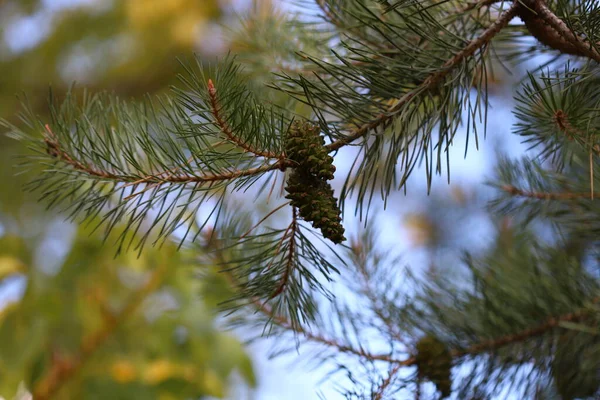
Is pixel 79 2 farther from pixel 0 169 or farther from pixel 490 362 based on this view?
pixel 490 362

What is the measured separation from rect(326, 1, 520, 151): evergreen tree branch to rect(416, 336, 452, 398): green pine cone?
0.26m

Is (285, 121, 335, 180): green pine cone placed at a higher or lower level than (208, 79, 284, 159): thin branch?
lower

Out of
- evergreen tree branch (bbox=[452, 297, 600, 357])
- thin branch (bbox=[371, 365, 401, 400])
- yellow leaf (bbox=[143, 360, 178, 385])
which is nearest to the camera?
thin branch (bbox=[371, 365, 401, 400])

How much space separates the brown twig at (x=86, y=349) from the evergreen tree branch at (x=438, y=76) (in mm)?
795

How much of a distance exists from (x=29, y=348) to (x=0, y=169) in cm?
75

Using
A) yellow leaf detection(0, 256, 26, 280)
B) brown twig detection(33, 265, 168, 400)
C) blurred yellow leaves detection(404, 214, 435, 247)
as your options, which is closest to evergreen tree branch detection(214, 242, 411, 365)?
brown twig detection(33, 265, 168, 400)

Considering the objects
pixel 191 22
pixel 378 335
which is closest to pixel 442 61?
pixel 378 335

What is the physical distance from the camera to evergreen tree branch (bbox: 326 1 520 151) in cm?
41

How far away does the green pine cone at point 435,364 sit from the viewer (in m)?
0.57

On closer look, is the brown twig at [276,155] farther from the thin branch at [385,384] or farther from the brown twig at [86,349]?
the brown twig at [86,349]

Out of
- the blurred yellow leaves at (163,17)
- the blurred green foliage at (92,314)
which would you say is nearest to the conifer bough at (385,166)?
the blurred green foliage at (92,314)

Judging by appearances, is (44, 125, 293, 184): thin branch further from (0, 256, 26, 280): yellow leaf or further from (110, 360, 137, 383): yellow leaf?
(0, 256, 26, 280): yellow leaf

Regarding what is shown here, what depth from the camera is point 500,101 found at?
1.53 meters

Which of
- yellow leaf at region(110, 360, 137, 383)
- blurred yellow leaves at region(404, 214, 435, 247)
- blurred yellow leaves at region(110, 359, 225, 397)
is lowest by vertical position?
blurred yellow leaves at region(110, 359, 225, 397)
